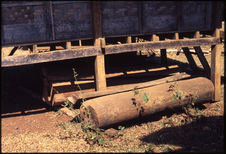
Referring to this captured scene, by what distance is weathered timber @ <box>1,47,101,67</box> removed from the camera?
21.4ft

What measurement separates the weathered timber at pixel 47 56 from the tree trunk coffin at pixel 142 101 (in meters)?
1.26

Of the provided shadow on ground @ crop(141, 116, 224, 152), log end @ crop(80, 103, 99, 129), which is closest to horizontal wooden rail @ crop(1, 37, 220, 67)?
log end @ crop(80, 103, 99, 129)

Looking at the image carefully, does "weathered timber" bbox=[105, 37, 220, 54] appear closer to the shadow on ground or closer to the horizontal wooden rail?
the horizontal wooden rail

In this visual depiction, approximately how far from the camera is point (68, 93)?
8500 mm

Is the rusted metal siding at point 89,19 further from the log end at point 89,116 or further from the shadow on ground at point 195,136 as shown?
the shadow on ground at point 195,136

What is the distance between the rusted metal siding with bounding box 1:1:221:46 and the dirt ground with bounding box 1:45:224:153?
224 centimetres

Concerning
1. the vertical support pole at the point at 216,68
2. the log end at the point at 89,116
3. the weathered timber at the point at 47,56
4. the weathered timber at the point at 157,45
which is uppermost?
the weathered timber at the point at 157,45

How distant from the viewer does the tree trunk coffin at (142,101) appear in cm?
651

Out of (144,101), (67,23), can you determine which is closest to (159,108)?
(144,101)

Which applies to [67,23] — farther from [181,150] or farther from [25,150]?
[181,150]

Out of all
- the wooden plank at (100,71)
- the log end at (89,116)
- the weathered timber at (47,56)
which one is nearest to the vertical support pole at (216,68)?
the wooden plank at (100,71)

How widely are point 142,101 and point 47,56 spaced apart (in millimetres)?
2542

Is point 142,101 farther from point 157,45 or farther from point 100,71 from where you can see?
point 157,45

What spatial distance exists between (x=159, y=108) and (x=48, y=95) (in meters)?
3.53
